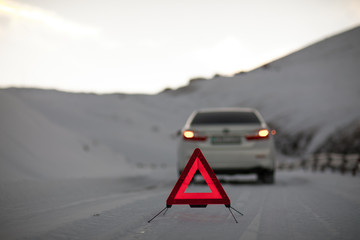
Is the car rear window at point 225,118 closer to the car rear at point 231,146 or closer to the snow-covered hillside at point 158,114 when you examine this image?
the car rear at point 231,146

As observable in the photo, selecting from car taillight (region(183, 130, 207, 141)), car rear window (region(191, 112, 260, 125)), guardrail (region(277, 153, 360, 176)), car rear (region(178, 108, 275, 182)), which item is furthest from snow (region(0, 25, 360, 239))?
car rear window (region(191, 112, 260, 125))

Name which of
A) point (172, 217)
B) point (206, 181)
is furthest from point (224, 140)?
point (206, 181)

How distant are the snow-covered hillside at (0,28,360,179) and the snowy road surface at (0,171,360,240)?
308 cm

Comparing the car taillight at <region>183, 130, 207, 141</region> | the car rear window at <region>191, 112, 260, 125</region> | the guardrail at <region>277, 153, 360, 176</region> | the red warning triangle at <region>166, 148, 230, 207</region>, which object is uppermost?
the car rear window at <region>191, 112, 260, 125</region>

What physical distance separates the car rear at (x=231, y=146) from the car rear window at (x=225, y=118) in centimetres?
47

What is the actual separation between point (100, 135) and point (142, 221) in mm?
46388

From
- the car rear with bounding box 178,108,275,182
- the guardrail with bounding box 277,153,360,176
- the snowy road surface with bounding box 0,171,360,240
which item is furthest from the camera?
the guardrail with bounding box 277,153,360,176

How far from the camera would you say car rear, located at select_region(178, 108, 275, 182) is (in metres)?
10.6

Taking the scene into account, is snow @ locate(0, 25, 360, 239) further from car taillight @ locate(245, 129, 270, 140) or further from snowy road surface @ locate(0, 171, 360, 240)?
car taillight @ locate(245, 129, 270, 140)

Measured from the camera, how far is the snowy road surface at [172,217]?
5.09 metres

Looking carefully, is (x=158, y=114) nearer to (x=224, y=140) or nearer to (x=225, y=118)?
(x=225, y=118)

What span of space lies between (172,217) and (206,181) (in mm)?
791

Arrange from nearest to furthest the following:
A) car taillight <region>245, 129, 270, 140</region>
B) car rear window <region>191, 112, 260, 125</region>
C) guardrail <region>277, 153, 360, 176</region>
→ car taillight <region>245, 129, 270, 140</region>, car rear window <region>191, 112, 260, 125</region>, guardrail <region>277, 153, 360, 176</region>

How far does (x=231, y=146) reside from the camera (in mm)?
10688
